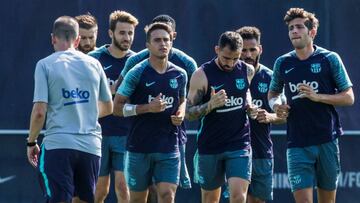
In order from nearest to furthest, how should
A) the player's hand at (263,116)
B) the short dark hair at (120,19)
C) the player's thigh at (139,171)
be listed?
the player's thigh at (139,171)
the player's hand at (263,116)
the short dark hair at (120,19)

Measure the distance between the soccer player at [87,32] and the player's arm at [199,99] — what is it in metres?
1.95

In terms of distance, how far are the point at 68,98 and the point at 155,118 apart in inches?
63.5

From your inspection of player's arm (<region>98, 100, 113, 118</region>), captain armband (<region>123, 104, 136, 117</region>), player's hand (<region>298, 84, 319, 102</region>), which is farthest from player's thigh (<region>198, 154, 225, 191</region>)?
player's arm (<region>98, 100, 113, 118</region>)

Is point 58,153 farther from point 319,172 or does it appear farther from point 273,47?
point 273,47

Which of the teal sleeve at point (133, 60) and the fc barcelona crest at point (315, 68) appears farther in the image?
the teal sleeve at point (133, 60)

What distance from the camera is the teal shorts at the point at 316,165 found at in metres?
10.1

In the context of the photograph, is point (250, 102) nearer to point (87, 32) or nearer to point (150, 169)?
point (150, 169)

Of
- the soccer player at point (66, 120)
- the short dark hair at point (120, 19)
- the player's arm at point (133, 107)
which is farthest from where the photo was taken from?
the short dark hair at point (120, 19)

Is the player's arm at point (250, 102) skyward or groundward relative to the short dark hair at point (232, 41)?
groundward

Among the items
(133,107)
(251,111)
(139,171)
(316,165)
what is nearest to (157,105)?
(133,107)

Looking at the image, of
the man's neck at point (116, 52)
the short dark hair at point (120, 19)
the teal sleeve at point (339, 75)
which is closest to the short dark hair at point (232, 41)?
the teal sleeve at point (339, 75)

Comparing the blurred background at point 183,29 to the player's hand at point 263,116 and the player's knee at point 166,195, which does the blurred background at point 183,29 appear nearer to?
the player's hand at point 263,116

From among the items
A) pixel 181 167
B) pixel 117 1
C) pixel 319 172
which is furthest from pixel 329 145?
pixel 117 1

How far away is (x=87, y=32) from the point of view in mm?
11953
